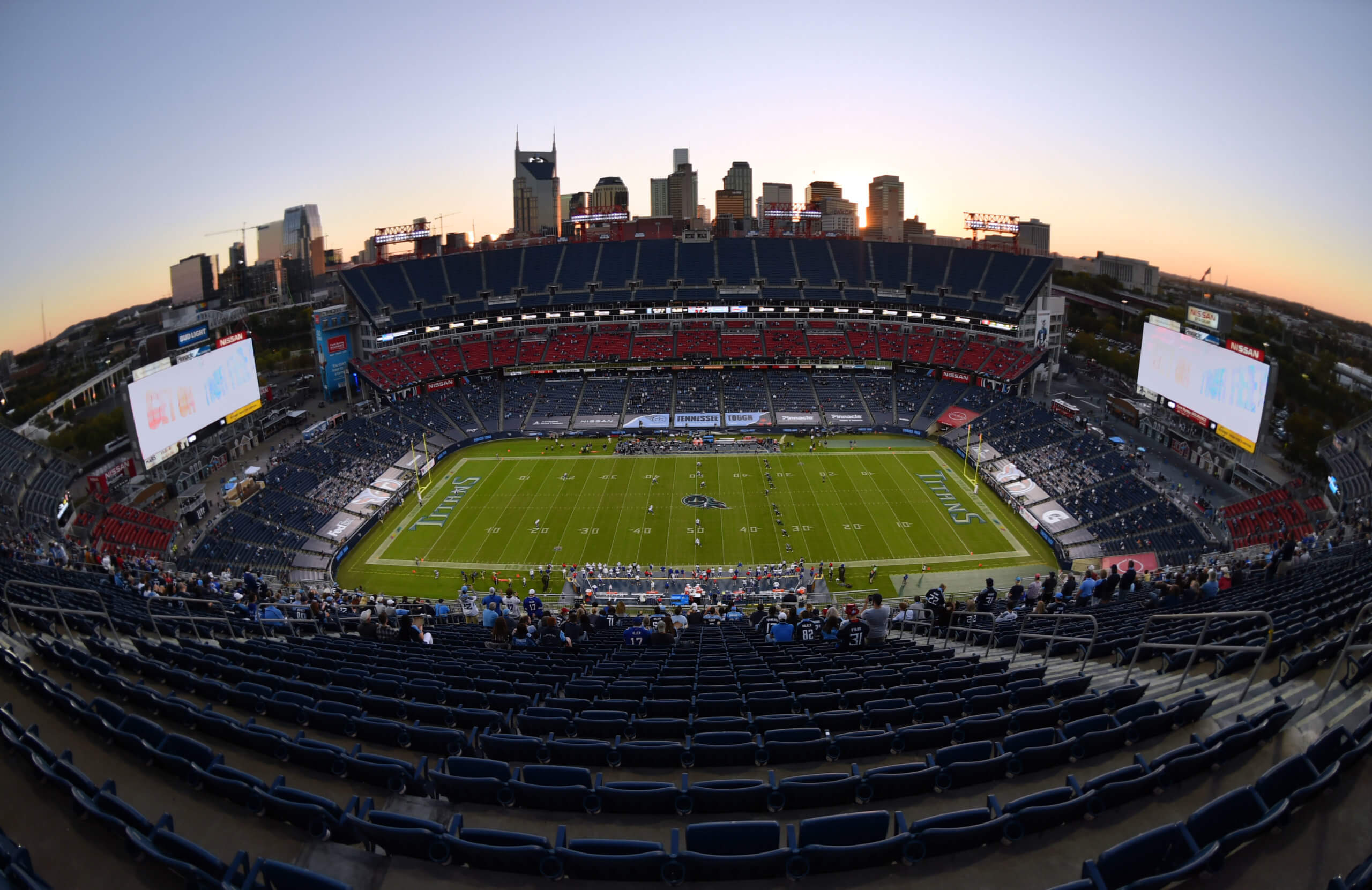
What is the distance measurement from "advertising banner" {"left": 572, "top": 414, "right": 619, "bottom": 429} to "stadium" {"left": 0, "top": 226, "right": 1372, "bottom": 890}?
2.97 feet

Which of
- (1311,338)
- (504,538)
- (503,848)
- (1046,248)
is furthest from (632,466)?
(1046,248)

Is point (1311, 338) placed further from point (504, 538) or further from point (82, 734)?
point (82, 734)

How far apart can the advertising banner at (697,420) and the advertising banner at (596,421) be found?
566cm

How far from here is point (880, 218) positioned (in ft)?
625

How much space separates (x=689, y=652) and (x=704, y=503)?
33643mm

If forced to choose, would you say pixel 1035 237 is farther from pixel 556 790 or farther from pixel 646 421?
pixel 556 790

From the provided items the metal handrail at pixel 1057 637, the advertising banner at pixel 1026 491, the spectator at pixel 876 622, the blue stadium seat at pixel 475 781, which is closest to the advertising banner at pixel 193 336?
the spectator at pixel 876 622

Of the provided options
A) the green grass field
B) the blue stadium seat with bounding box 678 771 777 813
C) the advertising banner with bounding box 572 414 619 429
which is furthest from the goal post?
the blue stadium seat with bounding box 678 771 777 813

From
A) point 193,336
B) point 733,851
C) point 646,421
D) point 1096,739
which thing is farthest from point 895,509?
point 193,336

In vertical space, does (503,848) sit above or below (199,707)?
above

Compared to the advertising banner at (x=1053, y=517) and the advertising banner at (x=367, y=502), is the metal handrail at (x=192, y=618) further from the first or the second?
the advertising banner at (x=1053, y=517)

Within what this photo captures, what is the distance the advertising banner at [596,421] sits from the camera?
67.5m

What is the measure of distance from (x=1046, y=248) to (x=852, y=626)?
424ft

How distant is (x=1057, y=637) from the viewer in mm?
12664
